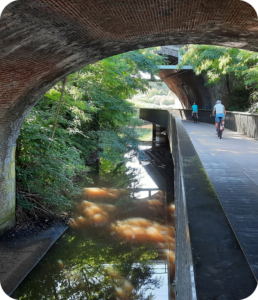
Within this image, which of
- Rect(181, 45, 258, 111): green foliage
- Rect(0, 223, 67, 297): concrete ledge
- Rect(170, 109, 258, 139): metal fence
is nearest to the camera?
Rect(0, 223, 67, 297): concrete ledge

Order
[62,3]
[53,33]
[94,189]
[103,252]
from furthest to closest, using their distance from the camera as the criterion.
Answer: [94,189]
[103,252]
[53,33]
[62,3]

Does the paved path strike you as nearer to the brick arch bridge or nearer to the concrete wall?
the brick arch bridge

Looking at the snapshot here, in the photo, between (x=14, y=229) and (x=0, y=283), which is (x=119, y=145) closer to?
(x=14, y=229)

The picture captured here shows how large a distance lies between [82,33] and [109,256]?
655cm

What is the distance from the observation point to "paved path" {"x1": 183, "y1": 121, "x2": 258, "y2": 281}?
13.6 ft

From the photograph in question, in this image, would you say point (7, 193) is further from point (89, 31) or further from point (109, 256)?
point (89, 31)

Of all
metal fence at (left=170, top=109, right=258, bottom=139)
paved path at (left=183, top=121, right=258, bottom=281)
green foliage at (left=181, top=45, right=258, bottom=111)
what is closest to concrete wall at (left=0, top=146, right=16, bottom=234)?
paved path at (left=183, top=121, right=258, bottom=281)

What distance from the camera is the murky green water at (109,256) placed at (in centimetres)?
814

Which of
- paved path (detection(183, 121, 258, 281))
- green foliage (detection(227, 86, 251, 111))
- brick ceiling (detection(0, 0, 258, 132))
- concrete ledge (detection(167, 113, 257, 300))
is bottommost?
paved path (detection(183, 121, 258, 281))

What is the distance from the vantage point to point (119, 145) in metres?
18.1

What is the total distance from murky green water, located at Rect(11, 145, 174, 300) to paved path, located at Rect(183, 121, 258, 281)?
316cm

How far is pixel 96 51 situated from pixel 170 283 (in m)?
6.01

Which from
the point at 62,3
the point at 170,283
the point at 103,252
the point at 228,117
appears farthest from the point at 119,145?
the point at 62,3

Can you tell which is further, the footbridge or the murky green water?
the murky green water
